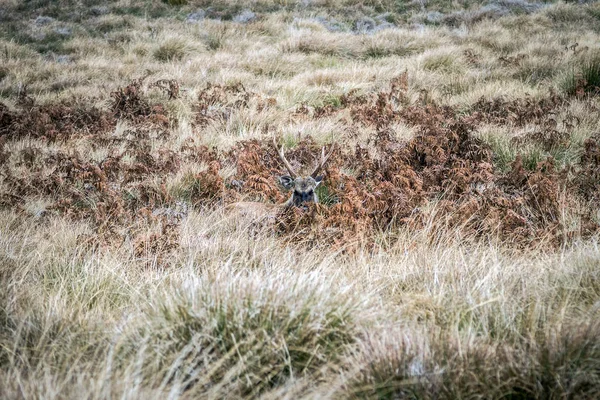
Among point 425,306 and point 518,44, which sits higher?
point 518,44

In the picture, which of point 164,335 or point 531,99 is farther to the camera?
point 531,99

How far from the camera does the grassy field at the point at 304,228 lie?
193cm

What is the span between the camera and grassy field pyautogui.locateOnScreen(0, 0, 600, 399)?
193 centimetres

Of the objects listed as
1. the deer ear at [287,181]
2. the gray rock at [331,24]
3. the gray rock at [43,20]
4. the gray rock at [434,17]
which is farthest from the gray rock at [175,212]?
the gray rock at [43,20]

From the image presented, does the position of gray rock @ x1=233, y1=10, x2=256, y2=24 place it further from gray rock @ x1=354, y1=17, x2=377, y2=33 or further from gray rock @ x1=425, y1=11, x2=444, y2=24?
gray rock @ x1=425, y1=11, x2=444, y2=24

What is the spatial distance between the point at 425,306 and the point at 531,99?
6.01m

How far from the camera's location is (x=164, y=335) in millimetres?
2107

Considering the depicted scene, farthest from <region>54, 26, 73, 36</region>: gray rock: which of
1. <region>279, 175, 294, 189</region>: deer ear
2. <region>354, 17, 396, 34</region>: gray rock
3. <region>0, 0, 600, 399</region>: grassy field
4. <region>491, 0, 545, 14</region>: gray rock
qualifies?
<region>491, 0, 545, 14</region>: gray rock

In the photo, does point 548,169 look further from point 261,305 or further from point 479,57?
point 479,57

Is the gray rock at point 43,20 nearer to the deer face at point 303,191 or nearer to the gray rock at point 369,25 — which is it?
the gray rock at point 369,25

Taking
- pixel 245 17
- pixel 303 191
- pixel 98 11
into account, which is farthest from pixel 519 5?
pixel 303 191

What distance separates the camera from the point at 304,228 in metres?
3.91

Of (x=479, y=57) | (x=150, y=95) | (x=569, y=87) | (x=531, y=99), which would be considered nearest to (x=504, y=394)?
(x=531, y=99)

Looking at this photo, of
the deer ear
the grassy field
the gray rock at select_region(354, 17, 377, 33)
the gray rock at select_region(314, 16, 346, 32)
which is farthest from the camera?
the gray rock at select_region(354, 17, 377, 33)
